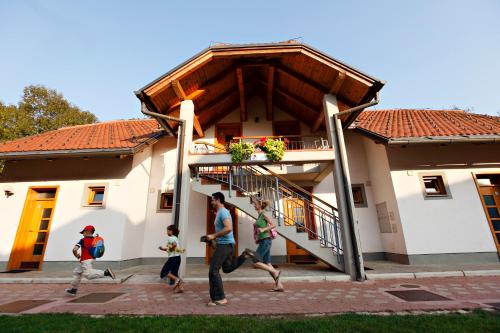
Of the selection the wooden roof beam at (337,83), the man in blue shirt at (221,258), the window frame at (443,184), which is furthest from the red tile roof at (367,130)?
the man in blue shirt at (221,258)

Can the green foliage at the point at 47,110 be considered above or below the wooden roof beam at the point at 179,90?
above

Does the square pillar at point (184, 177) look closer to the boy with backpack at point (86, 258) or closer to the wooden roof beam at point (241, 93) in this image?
the boy with backpack at point (86, 258)

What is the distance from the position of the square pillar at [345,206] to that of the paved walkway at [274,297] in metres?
0.51

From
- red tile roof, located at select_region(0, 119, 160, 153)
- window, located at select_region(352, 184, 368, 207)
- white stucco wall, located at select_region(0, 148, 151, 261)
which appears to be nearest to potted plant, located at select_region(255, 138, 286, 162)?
window, located at select_region(352, 184, 368, 207)

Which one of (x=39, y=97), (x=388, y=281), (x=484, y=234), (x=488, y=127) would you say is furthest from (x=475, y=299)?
(x=39, y=97)

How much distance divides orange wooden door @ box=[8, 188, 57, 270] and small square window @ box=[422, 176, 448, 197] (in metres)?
12.7

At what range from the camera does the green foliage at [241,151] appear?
259 inches

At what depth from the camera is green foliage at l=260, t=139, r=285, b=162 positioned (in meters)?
6.55

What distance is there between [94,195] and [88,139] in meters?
2.25

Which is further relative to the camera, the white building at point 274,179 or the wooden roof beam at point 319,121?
the wooden roof beam at point 319,121

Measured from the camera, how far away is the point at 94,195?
8.17 m

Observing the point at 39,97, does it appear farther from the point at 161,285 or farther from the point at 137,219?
the point at 161,285

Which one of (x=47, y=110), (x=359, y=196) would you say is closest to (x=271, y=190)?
(x=359, y=196)

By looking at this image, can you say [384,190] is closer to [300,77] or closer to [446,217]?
[446,217]
